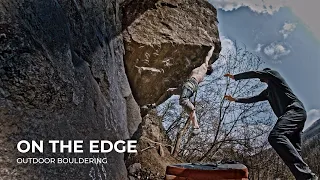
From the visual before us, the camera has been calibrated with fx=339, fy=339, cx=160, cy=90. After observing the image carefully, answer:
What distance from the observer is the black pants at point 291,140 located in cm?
276

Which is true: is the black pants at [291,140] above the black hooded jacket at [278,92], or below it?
below

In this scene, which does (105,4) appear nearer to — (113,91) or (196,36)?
(113,91)

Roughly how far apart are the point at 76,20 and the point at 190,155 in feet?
23.2

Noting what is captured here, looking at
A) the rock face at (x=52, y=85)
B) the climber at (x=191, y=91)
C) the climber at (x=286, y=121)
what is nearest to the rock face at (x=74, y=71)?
the rock face at (x=52, y=85)

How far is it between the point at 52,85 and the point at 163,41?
251cm

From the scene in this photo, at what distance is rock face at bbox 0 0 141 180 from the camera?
1.52 meters

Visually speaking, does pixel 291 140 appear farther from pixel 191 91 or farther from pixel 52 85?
pixel 52 85

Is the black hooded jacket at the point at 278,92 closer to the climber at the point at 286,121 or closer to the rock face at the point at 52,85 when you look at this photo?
the climber at the point at 286,121

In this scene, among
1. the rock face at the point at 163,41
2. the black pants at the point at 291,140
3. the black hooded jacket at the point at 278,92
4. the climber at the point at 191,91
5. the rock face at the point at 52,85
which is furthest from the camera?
the rock face at the point at 163,41

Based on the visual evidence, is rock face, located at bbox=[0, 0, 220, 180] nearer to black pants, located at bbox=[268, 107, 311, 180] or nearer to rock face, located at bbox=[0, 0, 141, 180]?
rock face, located at bbox=[0, 0, 141, 180]

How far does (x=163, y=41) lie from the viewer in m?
4.14

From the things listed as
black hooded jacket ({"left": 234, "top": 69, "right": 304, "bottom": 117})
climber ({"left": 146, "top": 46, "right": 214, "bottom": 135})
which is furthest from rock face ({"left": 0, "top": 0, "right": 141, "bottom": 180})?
black hooded jacket ({"left": 234, "top": 69, "right": 304, "bottom": 117})

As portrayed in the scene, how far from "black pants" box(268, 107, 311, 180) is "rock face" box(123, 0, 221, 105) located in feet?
5.65

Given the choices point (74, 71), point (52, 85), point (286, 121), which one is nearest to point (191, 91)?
point (286, 121)
